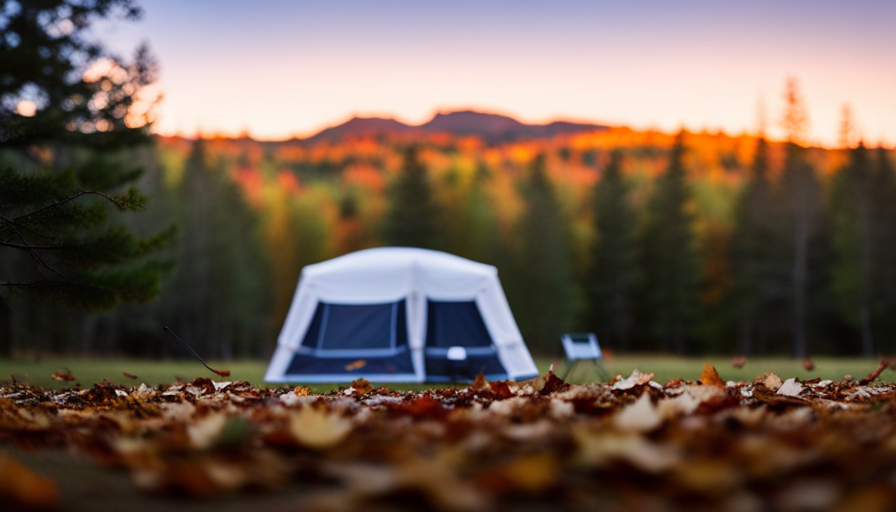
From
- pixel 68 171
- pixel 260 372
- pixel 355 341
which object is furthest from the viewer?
pixel 260 372

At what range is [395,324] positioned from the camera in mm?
9711

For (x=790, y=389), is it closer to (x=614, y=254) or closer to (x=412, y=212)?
(x=412, y=212)

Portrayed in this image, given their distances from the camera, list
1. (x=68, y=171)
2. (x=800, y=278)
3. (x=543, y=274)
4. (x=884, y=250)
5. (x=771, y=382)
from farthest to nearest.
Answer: (x=543, y=274), (x=800, y=278), (x=884, y=250), (x=68, y=171), (x=771, y=382)

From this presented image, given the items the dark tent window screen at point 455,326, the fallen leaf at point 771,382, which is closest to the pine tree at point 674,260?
the dark tent window screen at point 455,326

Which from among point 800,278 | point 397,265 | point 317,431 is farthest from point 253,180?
point 317,431

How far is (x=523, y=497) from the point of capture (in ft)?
5.18

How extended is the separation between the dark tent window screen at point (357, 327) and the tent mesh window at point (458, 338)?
366mm

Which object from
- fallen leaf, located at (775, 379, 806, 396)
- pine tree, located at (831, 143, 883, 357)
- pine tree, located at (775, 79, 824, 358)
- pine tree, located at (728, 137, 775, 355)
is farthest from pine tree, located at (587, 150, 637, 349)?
fallen leaf, located at (775, 379, 806, 396)

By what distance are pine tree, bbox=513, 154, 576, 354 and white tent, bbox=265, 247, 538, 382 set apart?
2817cm

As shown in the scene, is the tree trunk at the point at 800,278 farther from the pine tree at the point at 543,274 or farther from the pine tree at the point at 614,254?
the pine tree at the point at 543,274

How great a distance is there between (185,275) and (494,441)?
3604cm

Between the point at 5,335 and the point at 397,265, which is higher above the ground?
the point at 397,265

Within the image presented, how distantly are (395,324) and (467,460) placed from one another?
311 inches

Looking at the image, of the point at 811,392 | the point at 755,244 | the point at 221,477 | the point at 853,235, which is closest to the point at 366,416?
the point at 221,477
